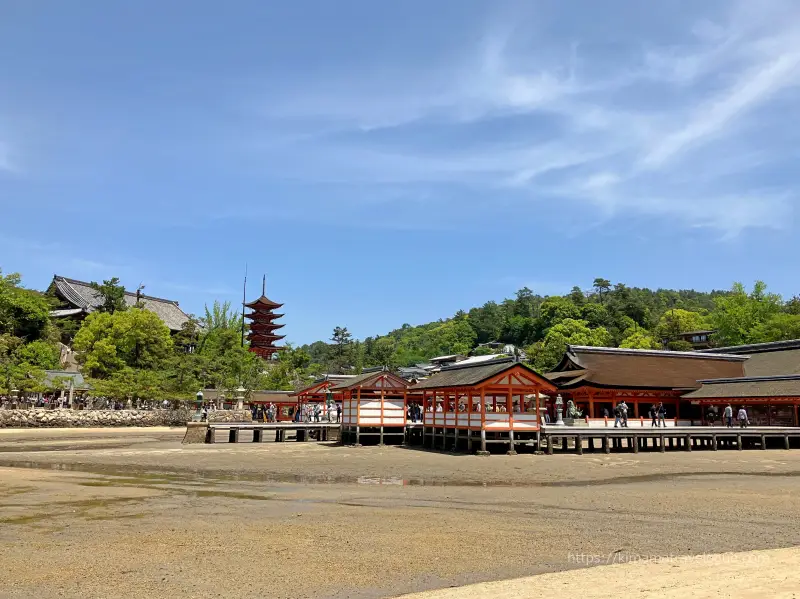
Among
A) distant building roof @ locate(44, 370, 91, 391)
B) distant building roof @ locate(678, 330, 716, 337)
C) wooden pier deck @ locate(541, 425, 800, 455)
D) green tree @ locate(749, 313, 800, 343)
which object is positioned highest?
distant building roof @ locate(678, 330, 716, 337)

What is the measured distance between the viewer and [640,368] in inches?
1527

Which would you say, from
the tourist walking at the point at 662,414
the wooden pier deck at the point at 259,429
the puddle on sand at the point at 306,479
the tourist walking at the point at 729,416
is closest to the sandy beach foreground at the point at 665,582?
the puddle on sand at the point at 306,479

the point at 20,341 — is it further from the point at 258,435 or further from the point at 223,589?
the point at 223,589

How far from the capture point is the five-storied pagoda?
293 ft

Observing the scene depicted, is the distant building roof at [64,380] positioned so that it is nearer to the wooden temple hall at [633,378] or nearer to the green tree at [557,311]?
the wooden temple hall at [633,378]

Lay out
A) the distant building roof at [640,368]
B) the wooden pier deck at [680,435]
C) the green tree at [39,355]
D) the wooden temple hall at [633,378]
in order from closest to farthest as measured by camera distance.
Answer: the wooden pier deck at [680,435] < the wooden temple hall at [633,378] < the distant building roof at [640,368] < the green tree at [39,355]

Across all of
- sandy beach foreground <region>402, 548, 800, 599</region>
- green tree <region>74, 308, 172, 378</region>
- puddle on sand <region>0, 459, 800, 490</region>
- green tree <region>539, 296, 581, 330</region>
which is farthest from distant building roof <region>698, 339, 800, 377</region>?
green tree <region>539, 296, 581, 330</region>

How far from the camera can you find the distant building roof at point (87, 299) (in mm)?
68000

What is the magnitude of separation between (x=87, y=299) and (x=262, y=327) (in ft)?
83.1

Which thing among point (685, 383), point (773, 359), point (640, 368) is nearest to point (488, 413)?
point (640, 368)

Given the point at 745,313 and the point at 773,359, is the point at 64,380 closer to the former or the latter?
the point at 773,359

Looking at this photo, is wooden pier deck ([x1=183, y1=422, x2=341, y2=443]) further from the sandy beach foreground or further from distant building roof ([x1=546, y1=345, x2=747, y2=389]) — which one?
the sandy beach foreground

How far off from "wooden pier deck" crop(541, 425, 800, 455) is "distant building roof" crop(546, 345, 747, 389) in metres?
3.63

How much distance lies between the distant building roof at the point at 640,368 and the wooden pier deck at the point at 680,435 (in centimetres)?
363
